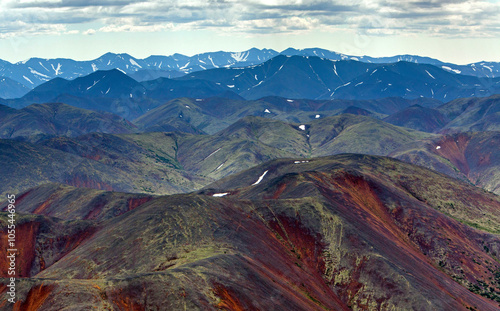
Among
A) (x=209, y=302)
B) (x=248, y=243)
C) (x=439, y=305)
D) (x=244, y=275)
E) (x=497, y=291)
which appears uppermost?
(x=209, y=302)

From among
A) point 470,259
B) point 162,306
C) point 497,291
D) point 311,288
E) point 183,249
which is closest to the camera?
point 162,306

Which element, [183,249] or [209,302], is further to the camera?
[183,249]

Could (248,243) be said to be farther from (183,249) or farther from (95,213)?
(95,213)

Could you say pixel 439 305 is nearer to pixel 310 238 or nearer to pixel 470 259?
pixel 310 238

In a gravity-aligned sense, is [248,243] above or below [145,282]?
below

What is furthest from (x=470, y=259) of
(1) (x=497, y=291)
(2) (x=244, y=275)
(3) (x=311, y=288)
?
(2) (x=244, y=275)

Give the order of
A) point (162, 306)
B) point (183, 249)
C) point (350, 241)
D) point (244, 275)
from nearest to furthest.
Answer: point (162, 306) → point (244, 275) → point (183, 249) → point (350, 241)
